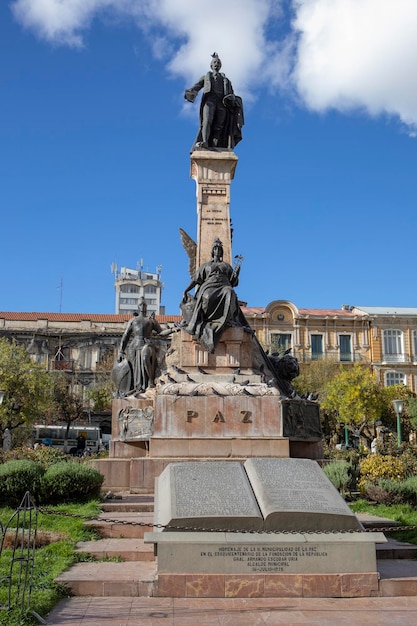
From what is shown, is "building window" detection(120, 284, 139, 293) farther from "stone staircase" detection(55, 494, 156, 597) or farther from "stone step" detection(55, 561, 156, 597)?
"stone step" detection(55, 561, 156, 597)

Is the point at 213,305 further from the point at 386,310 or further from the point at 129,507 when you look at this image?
the point at 386,310

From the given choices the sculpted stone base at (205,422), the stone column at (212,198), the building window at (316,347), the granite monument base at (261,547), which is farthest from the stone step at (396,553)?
the building window at (316,347)

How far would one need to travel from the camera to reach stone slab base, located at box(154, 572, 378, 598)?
20.4 feet

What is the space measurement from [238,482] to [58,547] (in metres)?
2.33

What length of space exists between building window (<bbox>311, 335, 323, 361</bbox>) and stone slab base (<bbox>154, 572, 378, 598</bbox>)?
5600cm

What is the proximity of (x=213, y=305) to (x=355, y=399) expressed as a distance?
111ft

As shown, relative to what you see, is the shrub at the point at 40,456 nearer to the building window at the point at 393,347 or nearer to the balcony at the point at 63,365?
the balcony at the point at 63,365

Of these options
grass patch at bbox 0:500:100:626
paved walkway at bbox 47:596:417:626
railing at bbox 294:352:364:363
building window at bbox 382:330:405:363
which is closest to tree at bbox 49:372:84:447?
railing at bbox 294:352:364:363

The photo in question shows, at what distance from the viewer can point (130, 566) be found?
23.1 feet

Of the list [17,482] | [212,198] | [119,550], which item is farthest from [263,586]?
[212,198]

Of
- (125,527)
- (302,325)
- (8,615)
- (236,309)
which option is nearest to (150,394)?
(236,309)

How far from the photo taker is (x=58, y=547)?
769 centimetres

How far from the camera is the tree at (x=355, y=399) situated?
45.8 metres

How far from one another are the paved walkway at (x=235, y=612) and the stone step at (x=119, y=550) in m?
1.22
